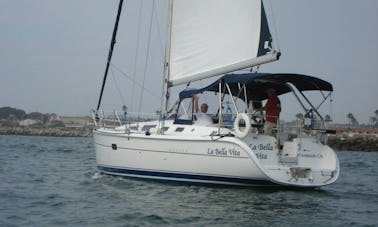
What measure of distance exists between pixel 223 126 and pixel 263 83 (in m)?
2.36

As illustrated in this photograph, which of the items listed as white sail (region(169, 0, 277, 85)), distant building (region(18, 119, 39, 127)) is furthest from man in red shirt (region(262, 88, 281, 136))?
distant building (region(18, 119, 39, 127))

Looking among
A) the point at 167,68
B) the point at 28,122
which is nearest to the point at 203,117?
the point at 167,68

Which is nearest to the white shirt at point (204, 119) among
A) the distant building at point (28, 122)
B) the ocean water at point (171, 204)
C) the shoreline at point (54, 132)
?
the ocean water at point (171, 204)

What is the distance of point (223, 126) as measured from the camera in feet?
53.4

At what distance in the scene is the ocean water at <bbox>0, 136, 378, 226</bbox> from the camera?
39.1ft

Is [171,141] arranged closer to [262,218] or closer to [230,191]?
[230,191]

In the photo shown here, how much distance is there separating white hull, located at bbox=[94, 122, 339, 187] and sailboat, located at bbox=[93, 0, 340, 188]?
0.03 m

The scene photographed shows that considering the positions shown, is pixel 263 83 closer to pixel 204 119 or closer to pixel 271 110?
pixel 271 110

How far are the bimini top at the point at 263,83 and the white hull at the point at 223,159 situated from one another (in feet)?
4.61

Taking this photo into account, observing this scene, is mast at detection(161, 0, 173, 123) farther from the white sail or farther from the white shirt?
the white shirt

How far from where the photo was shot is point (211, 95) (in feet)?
59.5

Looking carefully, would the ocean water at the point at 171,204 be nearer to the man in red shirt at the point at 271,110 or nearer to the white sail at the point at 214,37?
the man in red shirt at the point at 271,110

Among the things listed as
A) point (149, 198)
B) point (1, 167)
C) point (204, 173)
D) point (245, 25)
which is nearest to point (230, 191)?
point (204, 173)

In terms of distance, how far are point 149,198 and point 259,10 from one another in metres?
6.37
